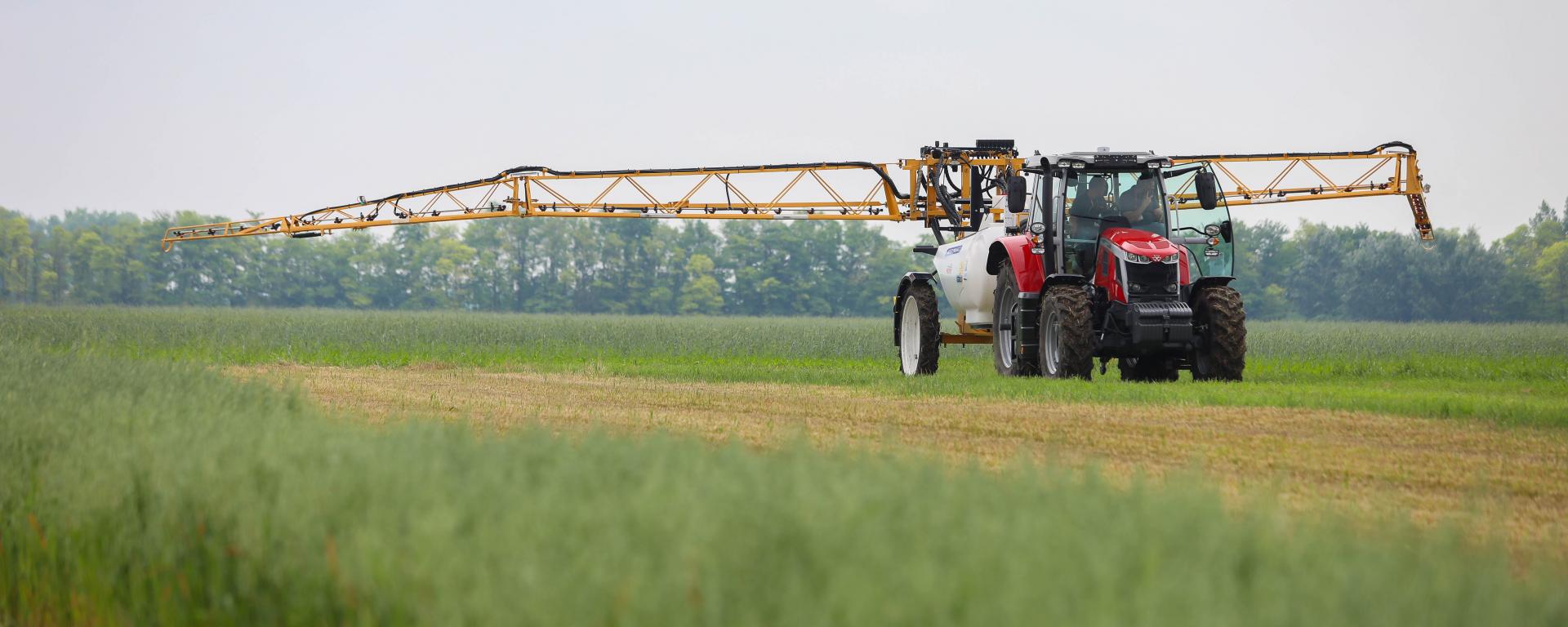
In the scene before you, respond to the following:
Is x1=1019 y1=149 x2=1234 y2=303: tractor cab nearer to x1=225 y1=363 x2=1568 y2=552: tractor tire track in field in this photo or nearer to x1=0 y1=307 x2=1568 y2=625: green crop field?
x1=225 y1=363 x2=1568 y2=552: tractor tire track in field

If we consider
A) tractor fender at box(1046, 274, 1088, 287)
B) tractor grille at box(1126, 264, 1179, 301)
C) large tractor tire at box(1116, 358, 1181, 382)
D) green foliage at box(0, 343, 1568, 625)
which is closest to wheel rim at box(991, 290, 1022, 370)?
tractor fender at box(1046, 274, 1088, 287)

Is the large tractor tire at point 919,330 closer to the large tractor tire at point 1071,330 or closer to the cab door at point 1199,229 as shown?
the large tractor tire at point 1071,330

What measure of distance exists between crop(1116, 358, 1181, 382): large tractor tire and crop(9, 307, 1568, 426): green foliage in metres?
0.37

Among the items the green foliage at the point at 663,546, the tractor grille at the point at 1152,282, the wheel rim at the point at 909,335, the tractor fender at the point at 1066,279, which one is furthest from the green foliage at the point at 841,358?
the green foliage at the point at 663,546

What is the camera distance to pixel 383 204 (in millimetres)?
25797

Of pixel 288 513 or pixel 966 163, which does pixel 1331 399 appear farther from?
pixel 288 513

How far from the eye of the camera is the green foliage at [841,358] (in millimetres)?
14547

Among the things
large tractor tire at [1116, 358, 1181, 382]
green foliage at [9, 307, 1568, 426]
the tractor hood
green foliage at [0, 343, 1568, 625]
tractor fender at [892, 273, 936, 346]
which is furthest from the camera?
tractor fender at [892, 273, 936, 346]

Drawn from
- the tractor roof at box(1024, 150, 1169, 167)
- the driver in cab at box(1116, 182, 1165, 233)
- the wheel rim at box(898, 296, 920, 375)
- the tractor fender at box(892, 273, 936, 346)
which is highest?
the tractor roof at box(1024, 150, 1169, 167)

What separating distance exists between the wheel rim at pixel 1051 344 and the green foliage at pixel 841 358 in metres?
0.93

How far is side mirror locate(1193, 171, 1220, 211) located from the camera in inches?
659

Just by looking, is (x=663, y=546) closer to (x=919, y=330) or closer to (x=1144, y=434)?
(x=1144, y=434)

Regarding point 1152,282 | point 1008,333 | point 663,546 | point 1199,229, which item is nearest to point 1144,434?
point 1152,282

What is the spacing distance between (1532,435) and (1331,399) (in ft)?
9.01
